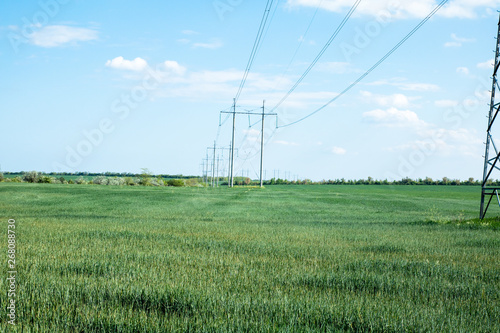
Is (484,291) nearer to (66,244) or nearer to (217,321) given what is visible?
(217,321)

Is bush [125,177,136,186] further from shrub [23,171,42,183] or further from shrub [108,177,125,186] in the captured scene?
shrub [23,171,42,183]

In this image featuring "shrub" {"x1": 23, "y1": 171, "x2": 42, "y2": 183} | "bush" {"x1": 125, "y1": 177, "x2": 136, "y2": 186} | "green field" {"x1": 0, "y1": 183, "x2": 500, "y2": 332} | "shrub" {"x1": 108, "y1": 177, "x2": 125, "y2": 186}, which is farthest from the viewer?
"bush" {"x1": 125, "y1": 177, "x2": 136, "y2": 186}

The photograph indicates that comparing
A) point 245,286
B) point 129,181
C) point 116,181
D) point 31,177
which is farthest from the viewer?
point 129,181

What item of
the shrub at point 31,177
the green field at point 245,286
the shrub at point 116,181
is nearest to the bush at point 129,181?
the shrub at point 116,181

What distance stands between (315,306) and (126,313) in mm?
2470

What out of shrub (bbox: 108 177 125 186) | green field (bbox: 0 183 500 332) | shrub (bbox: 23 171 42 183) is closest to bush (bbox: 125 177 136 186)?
shrub (bbox: 108 177 125 186)

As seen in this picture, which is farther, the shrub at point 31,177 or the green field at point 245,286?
the shrub at point 31,177

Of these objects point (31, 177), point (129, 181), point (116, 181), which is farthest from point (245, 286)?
point (129, 181)

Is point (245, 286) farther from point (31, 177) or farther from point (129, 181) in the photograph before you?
point (129, 181)

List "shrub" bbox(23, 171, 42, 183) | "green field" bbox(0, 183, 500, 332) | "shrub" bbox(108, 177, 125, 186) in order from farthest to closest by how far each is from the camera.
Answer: "shrub" bbox(108, 177, 125, 186) → "shrub" bbox(23, 171, 42, 183) → "green field" bbox(0, 183, 500, 332)

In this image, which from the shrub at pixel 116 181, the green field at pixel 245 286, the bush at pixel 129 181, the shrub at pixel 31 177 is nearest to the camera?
the green field at pixel 245 286

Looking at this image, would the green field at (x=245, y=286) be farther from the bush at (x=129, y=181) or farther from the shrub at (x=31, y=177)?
the bush at (x=129, y=181)

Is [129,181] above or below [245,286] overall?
above

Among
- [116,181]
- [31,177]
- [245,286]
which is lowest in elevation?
[245,286]
